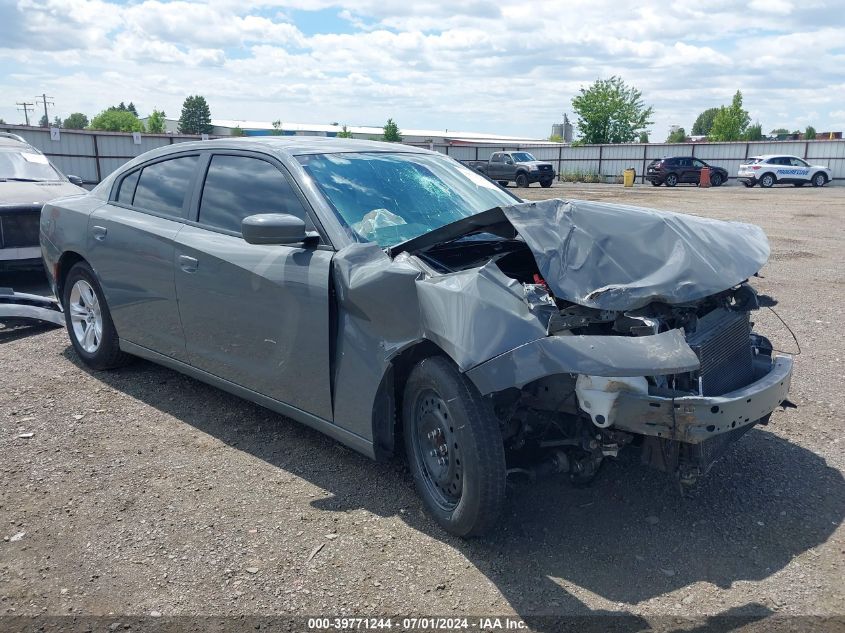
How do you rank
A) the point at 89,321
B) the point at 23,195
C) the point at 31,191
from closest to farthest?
the point at 89,321 < the point at 23,195 < the point at 31,191

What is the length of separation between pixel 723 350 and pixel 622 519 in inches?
35.9

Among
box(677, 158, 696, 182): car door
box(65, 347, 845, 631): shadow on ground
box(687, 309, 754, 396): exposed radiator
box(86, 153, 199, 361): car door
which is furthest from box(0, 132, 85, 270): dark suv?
box(677, 158, 696, 182): car door

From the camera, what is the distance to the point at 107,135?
25.7 metres

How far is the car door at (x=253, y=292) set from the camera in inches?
148

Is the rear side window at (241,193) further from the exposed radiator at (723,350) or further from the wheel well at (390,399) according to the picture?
the exposed radiator at (723,350)

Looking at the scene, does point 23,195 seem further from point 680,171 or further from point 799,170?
point 799,170

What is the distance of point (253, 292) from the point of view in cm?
404

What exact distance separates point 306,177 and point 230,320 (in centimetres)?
91

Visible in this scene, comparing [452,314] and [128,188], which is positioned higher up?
[128,188]

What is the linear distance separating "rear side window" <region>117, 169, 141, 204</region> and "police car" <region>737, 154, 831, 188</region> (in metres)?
34.9

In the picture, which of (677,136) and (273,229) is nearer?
(273,229)

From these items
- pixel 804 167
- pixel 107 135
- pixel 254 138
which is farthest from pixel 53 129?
pixel 804 167

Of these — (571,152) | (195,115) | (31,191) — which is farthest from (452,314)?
(195,115)

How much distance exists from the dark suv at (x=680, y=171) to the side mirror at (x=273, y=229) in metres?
36.5
